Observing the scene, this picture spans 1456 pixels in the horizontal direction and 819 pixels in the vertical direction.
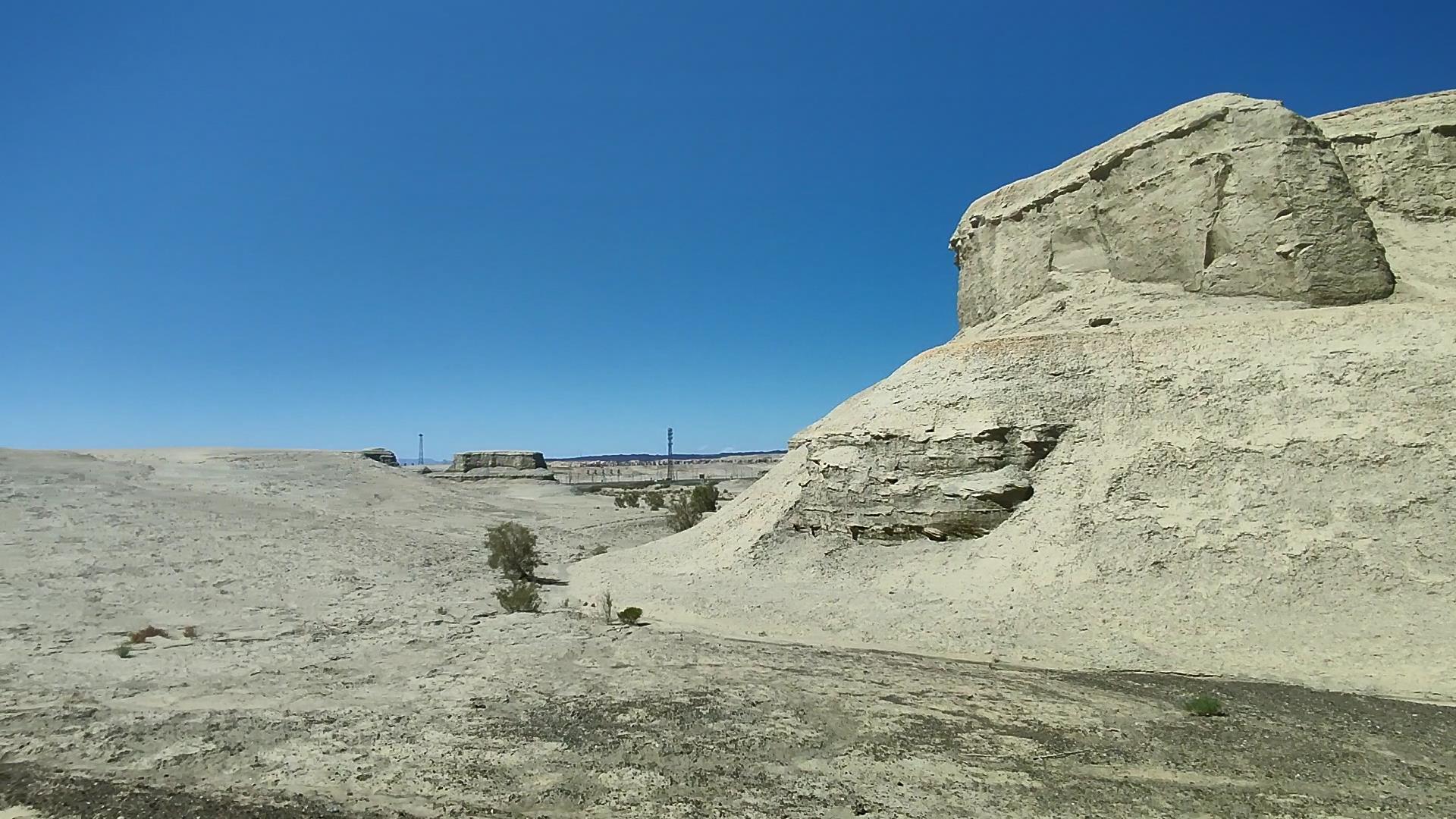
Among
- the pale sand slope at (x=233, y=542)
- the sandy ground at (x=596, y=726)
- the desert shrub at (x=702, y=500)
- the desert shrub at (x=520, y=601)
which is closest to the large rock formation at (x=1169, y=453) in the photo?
the sandy ground at (x=596, y=726)

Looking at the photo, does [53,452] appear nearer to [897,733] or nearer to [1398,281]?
[897,733]

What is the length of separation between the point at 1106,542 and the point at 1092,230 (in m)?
9.39

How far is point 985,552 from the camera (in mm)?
13055

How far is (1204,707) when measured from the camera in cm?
706

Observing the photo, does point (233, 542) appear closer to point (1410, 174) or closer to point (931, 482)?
point (931, 482)

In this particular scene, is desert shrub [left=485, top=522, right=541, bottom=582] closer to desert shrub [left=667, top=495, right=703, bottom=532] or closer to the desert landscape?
the desert landscape

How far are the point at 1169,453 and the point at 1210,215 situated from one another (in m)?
6.46

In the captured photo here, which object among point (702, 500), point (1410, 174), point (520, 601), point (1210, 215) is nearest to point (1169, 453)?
point (1210, 215)

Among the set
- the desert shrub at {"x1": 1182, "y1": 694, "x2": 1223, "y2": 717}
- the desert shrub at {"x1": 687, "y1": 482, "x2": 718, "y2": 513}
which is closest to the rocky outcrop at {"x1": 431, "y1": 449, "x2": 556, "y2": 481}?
the desert shrub at {"x1": 687, "y1": 482, "x2": 718, "y2": 513}

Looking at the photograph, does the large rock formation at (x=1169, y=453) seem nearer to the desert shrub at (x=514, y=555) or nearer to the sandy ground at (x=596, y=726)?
the desert shrub at (x=514, y=555)

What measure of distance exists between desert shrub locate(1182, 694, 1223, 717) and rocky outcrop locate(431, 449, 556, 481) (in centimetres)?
4804

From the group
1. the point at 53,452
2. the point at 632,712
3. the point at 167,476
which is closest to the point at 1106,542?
the point at 632,712

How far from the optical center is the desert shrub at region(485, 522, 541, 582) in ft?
58.3

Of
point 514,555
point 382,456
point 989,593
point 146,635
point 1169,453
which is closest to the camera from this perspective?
point 146,635
